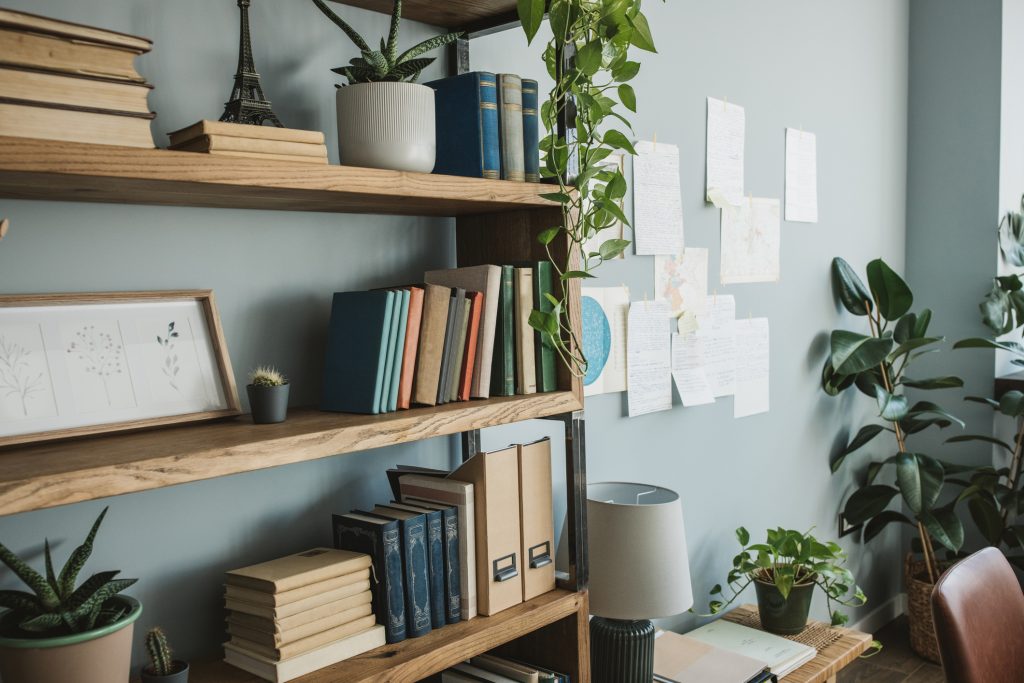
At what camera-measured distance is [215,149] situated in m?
1.13

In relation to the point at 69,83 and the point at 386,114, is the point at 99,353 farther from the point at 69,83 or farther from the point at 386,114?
the point at 386,114

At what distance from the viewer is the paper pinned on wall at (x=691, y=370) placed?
2439 millimetres

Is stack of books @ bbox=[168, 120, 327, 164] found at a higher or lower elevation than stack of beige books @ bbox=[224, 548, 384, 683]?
higher

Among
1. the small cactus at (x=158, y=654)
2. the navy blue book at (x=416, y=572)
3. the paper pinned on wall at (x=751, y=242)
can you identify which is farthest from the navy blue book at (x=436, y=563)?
the paper pinned on wall at (x=751, y=242)

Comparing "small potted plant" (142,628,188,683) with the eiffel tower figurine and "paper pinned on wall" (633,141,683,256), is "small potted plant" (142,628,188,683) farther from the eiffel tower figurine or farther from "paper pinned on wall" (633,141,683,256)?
"paper pinned on wall" (633,141,683,256)

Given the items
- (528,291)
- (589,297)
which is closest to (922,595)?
(589,297)

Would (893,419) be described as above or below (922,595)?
above

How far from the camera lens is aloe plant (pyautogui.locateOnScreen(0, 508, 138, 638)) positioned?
1.10m

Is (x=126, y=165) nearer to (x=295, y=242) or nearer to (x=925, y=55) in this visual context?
(x=295, y=242)

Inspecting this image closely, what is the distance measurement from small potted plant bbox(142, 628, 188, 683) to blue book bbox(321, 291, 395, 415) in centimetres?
44

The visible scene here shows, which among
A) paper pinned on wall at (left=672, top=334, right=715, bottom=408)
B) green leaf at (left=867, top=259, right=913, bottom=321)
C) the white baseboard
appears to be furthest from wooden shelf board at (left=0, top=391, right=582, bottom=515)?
the white baseboard

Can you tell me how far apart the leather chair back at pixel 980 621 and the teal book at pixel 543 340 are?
0.77 meters

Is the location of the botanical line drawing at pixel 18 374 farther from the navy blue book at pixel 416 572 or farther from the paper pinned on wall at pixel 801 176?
the paper pinned on wall at pixel 801 176

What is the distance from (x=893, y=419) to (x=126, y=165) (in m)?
2.80
